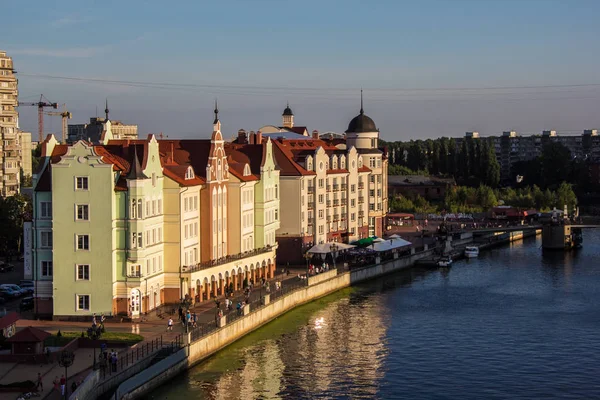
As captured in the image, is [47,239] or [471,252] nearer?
[47,239]

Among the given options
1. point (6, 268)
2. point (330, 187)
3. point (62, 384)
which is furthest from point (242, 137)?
point (62, 384)

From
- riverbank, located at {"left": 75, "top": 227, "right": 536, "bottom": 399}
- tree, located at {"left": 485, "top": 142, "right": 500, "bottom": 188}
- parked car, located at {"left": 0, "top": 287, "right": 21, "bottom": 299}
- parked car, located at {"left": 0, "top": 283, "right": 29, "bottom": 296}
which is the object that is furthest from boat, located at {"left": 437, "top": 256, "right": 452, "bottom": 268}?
tree, located at {"left": 485, "top": 142, "right": 500, "bottom": 188}

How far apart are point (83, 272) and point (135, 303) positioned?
3486mm

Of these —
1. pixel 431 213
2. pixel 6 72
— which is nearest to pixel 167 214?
pixel 6 72

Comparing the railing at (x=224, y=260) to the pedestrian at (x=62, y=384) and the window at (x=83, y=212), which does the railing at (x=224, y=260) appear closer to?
the window at (x=83, y=212)

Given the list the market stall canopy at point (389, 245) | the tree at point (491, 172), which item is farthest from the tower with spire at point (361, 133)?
the tree at point (491, 172)

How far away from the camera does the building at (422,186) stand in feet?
569

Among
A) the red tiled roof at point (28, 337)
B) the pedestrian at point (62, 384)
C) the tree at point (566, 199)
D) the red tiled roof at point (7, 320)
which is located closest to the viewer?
the pedestrian at point (62, 384)

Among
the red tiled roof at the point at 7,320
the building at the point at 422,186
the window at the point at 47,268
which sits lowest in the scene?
the red tiled roof at the point at 7,320

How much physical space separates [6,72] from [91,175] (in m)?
62.4

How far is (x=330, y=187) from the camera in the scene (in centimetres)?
10244

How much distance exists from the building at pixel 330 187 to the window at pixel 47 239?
107 ft

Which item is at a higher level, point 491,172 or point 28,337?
point 491,172

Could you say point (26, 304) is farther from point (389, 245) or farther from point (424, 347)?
point (389, 245)
